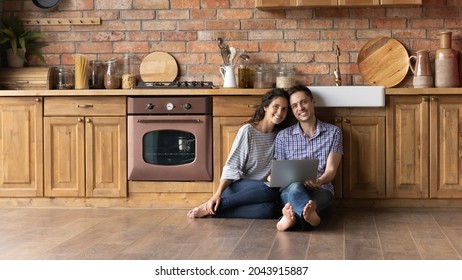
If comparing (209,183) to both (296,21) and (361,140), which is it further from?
(296,21)

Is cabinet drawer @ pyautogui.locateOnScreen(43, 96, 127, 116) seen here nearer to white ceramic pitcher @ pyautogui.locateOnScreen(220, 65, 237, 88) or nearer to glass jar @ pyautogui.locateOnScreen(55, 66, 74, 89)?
glass jar @ pyautogui.locateOnScreen(55, 66, 74, 89)

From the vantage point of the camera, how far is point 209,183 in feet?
17.1

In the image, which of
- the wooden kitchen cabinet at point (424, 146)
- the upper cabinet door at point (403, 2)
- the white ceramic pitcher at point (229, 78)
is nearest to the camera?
the wooden kitchen cabinet at point (424, 146)

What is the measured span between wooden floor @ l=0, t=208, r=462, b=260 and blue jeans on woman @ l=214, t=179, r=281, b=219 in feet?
0.37

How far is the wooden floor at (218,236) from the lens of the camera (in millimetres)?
3566

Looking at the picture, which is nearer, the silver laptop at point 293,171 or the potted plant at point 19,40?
the silver laptop at point 293,171

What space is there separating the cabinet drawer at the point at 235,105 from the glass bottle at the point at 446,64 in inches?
52.2

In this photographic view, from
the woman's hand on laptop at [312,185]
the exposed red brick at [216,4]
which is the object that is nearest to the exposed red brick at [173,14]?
the exposed red brick at [216,4]

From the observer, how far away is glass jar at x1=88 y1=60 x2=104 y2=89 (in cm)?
571

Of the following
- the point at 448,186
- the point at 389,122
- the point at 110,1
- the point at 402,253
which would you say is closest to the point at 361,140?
the point at 389,122

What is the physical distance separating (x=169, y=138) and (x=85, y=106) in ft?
2.05

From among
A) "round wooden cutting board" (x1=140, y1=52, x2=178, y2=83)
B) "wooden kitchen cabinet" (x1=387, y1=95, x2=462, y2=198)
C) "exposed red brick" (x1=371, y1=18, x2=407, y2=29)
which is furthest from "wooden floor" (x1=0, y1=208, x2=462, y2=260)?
"exposed red brick" (x1=371, y1=18, x2=407, y2=29)

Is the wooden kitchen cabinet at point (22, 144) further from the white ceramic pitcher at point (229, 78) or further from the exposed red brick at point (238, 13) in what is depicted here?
the exposed red brick at point (238, 13)

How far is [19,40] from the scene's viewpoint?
18.6 feet
